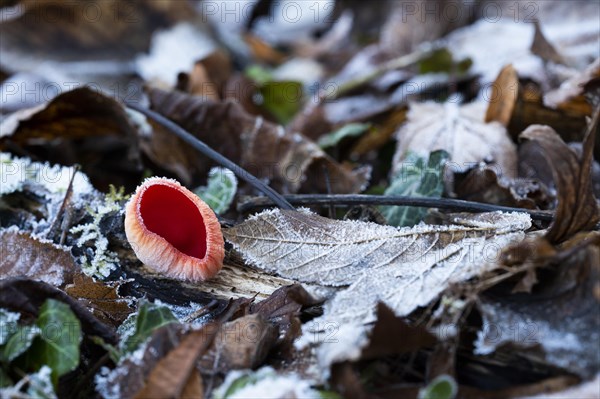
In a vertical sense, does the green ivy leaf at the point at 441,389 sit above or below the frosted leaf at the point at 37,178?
below

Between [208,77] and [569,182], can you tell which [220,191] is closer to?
[569,182]

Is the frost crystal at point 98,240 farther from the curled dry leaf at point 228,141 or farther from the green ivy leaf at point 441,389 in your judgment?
the green ivy leaf at point 441,389

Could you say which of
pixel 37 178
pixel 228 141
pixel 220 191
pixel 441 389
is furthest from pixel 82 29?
pixel 441 389

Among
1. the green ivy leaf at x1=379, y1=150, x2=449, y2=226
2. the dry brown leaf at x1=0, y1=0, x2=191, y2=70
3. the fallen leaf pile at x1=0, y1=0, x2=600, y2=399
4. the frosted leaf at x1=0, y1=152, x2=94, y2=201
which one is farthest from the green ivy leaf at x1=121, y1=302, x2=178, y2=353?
the dry brown leaf at x1=0, y1=0, x2=191, y2=70

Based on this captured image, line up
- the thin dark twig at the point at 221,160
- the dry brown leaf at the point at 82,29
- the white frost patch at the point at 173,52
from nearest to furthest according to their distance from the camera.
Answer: the thin dark twig at the point at 221,160
the white frost patch at the point at 173,52
the dry brown leaf at the point at 82,29

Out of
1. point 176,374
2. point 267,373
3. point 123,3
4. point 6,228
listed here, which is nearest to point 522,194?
point 267,373

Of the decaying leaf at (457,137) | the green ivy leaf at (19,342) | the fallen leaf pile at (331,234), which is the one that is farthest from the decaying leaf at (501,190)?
the green ivy leaf at (19,342)

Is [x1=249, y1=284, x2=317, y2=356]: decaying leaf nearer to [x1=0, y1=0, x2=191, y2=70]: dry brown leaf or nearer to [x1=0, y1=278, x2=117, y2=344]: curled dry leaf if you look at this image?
[x1=0, y1=278, x2=117, y2=344]: curled dry leaf
